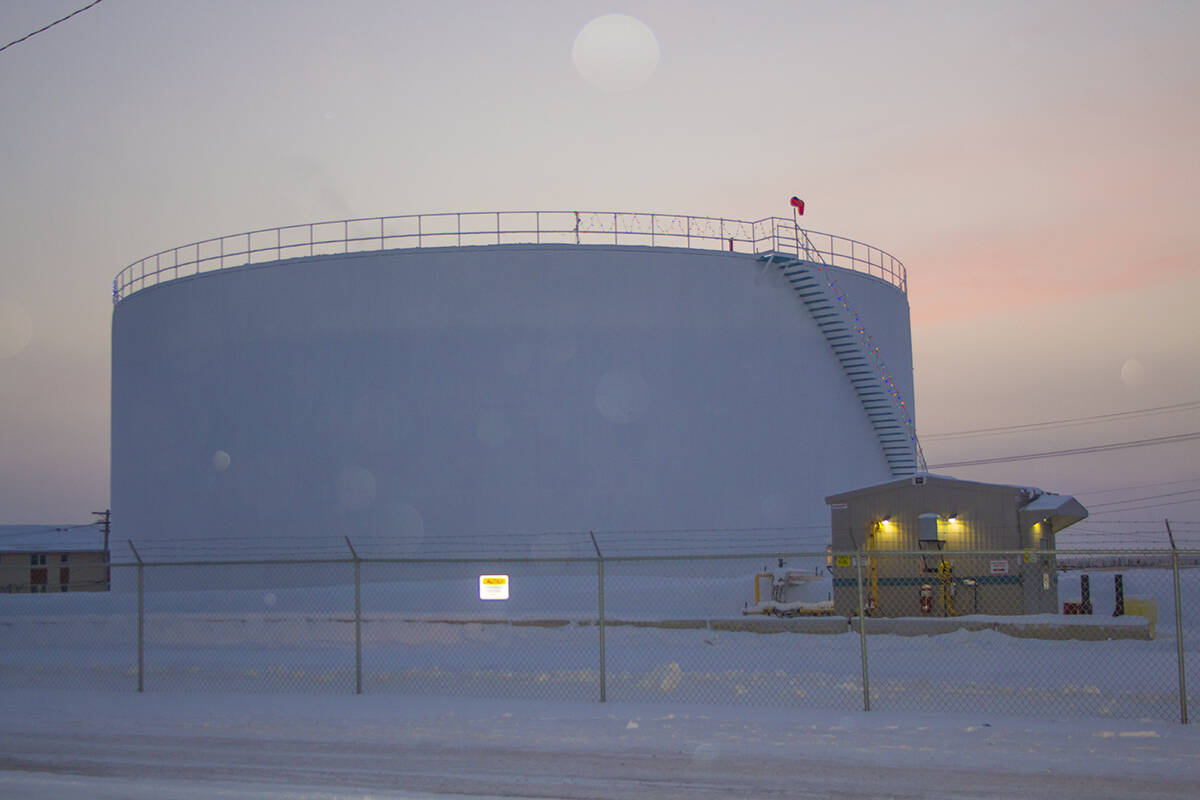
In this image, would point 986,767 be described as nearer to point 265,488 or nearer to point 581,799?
point 581,799

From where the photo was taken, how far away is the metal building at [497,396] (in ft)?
92.7

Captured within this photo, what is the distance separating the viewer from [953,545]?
2073 cm

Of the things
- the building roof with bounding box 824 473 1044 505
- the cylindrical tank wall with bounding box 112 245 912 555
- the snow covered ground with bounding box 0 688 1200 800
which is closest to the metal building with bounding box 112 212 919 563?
the cylindrical tank wall with bounding box 112 245 912 555

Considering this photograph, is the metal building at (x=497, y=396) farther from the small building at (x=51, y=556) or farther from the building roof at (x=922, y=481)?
the small building at (x=51, y=556)

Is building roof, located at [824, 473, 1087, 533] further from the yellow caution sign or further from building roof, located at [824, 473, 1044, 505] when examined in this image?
the yellow caution sign

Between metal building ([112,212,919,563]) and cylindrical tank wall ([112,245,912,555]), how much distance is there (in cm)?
6

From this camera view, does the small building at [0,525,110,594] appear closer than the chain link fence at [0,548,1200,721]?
No

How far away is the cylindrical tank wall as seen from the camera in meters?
28.2

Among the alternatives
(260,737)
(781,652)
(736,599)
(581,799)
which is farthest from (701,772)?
(736,599)

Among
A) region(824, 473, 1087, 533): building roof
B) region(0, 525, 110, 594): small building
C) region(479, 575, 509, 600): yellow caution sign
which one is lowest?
region(0, 525, 110, 594): small building

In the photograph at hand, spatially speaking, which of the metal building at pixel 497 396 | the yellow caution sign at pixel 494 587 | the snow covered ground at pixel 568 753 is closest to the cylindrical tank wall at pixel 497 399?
the metal building at pixel 497 396

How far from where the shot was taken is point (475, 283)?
2911cm

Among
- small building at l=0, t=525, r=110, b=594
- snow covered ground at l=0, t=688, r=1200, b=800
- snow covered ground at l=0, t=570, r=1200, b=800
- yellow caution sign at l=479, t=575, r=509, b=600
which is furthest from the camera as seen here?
small building at l=0, t=525, r=110, b=594

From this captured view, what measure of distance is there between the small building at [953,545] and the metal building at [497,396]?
7.72 m
